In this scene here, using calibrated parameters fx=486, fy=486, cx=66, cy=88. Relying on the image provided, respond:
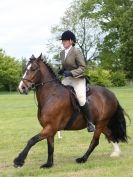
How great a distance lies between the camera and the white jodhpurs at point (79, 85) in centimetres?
1078

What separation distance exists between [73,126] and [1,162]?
1.92 metres

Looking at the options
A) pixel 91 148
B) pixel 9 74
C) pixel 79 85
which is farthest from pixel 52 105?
pixel 9 74

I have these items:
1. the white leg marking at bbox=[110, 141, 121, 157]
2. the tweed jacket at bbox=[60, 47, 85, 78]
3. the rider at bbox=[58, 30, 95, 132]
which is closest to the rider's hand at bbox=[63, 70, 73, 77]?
the rider at bbox=[58, 30, 95, 132]

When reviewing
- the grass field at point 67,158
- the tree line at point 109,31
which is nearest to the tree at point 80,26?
the tree line at point 109,31

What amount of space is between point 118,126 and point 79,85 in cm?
174

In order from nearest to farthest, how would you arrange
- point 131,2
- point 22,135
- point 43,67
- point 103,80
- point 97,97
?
1. point 43,67
2. point 97,97
3. point 22,135
4. point 103,80
5. point 131,2

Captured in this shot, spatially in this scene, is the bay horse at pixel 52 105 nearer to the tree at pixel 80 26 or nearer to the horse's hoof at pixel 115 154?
the horse's hoof at pixel 115 154

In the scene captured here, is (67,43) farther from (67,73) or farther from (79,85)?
(79,85)

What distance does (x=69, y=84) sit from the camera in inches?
434

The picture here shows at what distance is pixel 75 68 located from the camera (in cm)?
1086

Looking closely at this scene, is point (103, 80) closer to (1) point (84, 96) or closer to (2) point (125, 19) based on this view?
(2) point (125, 19)

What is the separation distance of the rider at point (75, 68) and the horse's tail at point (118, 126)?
1210 millimetres

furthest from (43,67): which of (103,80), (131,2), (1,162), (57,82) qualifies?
(131,2)

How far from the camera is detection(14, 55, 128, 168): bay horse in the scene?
1012 cm
